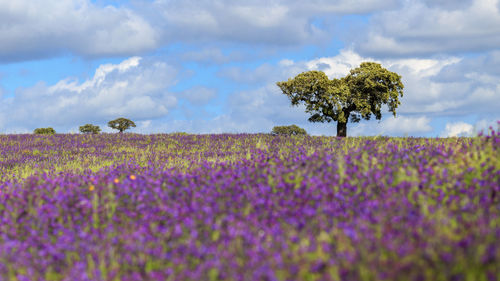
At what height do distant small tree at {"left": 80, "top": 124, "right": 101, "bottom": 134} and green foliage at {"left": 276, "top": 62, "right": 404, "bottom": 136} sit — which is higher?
green foliage at {"left": 276, "top": 62, "right": 404, "bottom": 136}

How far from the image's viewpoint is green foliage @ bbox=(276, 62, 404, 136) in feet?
114

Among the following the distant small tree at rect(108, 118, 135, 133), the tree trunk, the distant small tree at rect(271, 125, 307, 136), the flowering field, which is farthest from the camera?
the distant small tree at rect(108, 118, 135, 133)

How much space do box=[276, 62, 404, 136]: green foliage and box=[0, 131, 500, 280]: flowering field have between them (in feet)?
83.3

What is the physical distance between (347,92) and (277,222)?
2998cm

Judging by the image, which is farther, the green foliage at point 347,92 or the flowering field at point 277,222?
the green foliage at point 347,92

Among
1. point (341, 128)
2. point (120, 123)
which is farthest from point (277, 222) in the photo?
point (120, 123)

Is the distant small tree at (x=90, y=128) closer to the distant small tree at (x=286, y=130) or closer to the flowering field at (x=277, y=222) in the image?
the distant small tree at (x=286, y=130)

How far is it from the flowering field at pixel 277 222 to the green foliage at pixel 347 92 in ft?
83.3

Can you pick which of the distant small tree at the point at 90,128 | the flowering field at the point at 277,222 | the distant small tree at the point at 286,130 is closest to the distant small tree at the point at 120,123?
the distant small tree at the point at 90,128

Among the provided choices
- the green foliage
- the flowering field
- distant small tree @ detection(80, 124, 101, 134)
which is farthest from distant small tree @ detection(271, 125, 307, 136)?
the flowering field

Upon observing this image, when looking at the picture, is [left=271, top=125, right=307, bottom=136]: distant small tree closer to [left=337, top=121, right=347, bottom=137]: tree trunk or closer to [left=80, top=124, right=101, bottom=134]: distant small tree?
[left=337, top=121, right=347, bottom=137]: tree trunk

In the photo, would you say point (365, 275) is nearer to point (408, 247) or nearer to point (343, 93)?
point (408, 247)

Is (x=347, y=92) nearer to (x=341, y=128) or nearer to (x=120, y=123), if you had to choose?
(x=341, y=128)

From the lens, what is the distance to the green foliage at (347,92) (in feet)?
114
